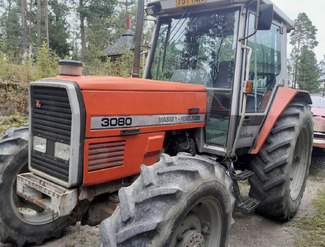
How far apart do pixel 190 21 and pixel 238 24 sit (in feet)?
1.93

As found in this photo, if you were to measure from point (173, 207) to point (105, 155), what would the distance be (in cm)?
69

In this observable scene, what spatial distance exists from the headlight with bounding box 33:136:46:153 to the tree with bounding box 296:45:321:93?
4117 cm

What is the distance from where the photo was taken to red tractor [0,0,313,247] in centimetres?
200

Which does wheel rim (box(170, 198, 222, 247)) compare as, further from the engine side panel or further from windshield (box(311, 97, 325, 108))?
windshield (box(311, 97, 325, 108))

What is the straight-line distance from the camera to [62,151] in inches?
84.9

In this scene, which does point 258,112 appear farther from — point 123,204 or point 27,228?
point 27,228

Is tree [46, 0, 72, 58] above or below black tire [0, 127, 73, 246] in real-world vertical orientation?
above

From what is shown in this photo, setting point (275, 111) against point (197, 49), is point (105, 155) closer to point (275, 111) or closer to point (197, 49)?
point (197, 49)

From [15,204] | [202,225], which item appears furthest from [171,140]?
[15,204]

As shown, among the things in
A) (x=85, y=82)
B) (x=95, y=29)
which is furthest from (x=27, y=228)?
(x=95, y=29)

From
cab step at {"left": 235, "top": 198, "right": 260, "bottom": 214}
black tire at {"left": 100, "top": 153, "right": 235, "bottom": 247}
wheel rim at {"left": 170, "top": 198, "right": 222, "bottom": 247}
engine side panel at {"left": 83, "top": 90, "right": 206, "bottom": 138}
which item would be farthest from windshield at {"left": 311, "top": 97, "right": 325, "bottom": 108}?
wheel rim at {"left": 170, "top": 198, "right": 222, "bottom": 247}

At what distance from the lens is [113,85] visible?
218 centimetres

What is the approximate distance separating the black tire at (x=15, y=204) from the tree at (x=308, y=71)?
134 ft

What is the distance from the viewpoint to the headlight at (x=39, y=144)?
232 cm
